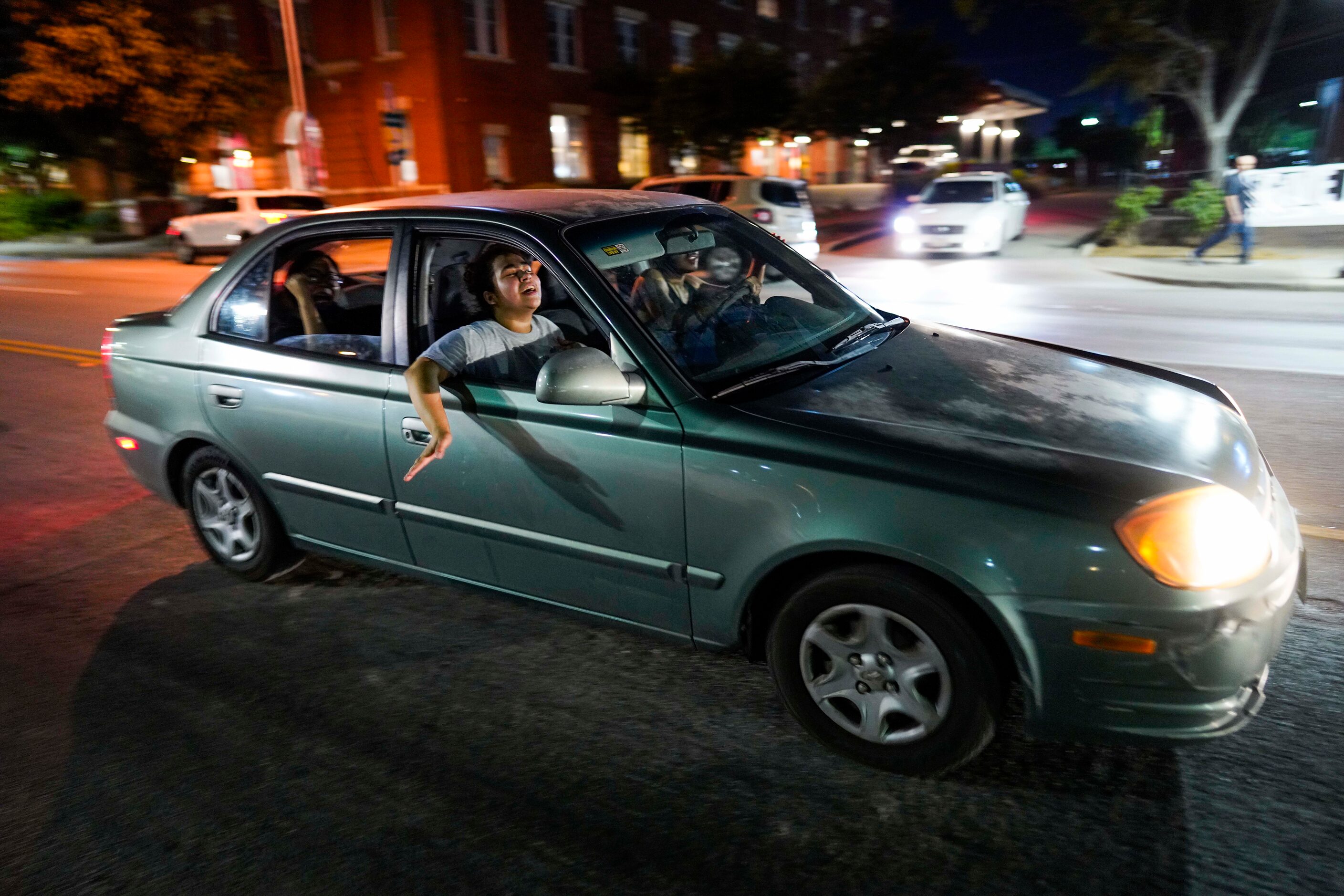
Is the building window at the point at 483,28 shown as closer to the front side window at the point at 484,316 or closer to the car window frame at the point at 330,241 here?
the car window frame at the point at 330,241

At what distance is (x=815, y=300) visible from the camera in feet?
13.3

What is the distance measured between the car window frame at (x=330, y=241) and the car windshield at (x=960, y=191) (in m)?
17.3

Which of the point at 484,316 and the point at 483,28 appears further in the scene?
the point at 483,28

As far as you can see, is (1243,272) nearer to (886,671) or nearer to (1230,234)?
(1230,234)

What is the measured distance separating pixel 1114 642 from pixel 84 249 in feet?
114

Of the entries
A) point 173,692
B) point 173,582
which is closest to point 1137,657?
point 173,692

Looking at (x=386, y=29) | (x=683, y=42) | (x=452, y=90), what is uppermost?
(x=683, y=42)

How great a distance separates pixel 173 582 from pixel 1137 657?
4092mm

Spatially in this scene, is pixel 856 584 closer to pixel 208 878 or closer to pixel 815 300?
pixel 815 300

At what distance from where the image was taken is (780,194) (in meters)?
18.7

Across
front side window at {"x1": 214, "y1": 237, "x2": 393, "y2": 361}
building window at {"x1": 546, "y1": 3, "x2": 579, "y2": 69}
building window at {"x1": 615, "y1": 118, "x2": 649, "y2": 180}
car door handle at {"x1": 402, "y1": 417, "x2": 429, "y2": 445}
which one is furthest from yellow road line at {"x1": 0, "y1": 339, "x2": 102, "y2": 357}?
building window at {"x1": 615, "y1": 118, "x2": 649, "y2": 180}

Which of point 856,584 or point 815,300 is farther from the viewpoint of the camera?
point 815,300

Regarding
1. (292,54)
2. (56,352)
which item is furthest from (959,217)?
(292,54)

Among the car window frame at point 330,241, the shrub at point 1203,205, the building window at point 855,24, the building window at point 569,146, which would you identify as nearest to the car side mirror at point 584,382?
the car window frame at point 330,241
